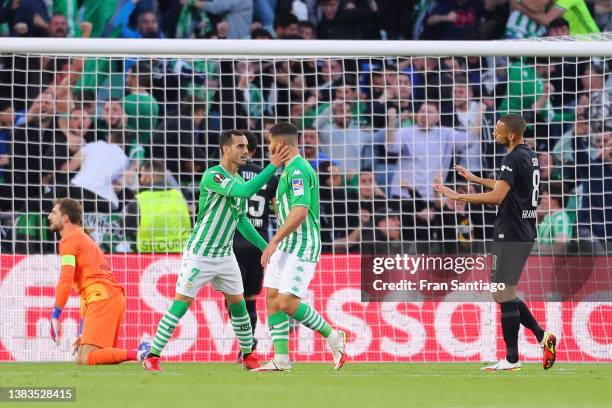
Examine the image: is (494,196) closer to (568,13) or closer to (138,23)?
(568,13)

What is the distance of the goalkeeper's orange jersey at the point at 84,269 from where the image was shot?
11133 mm

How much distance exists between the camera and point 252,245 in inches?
461

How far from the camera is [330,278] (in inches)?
511

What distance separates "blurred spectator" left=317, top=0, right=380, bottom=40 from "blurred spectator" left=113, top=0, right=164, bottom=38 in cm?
211

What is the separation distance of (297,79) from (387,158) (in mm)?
1443

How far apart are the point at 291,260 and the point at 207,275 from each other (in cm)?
77

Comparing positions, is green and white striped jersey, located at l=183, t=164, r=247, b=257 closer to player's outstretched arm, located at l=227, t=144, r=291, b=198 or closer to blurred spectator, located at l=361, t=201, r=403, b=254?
player's outstretched arm, located at l=227, t=144, r=291, b=198

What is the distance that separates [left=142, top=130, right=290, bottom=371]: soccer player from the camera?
10406 mm

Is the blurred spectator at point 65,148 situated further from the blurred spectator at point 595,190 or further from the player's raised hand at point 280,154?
the blurred spectator at point 595,190

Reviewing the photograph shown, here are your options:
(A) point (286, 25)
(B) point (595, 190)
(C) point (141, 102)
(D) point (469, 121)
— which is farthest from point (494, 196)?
(A) point (286, 25)

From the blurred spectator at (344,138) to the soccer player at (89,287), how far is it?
3494 millimetres

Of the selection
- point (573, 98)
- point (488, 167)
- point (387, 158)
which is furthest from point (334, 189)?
point (573, 98)

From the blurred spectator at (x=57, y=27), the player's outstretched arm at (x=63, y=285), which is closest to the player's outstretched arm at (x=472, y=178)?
the player's outstretched arm at (x=63, y=285)

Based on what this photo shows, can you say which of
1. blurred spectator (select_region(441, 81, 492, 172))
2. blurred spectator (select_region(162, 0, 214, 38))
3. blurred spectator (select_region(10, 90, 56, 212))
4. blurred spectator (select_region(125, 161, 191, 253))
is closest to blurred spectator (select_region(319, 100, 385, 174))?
blurred spectator (select_region(441, 81, 492, 172))
